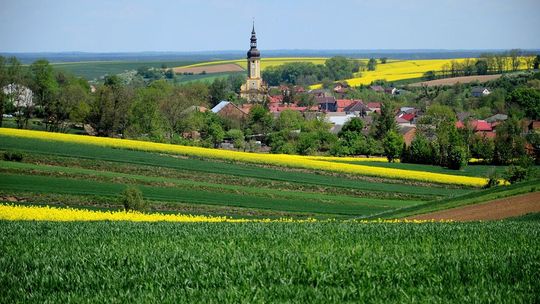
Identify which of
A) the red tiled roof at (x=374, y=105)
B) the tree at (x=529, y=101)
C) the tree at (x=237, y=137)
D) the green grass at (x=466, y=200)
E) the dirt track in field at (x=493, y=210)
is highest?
the dirt track in field at (x=493, y=210)

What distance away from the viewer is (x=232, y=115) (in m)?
97.5

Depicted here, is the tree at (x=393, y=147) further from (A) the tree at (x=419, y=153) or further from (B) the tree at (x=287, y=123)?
(B) the tree at (x=287, y=123)

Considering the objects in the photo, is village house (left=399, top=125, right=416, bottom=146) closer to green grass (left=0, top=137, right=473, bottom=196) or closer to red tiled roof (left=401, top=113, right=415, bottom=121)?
red tiled roof (left=401, top=113, right=415, bottom=121)

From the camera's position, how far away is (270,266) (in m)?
17.1

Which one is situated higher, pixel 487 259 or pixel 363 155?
pixel 487 259

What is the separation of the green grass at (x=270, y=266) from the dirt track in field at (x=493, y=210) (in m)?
10.5

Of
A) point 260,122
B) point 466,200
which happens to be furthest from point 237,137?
point 466,200

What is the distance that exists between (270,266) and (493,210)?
62.8ft

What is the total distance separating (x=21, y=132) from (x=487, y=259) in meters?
47.4

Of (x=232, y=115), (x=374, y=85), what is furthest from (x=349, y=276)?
(x=374, y=85)

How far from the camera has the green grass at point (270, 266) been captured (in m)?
15.0

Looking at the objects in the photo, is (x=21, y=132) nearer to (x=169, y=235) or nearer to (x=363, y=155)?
(x=363, y=155)

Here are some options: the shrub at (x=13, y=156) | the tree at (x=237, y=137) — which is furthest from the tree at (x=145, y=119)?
the shrub at (x=13, y=156)

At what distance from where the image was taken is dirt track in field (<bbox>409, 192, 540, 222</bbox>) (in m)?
32.4
